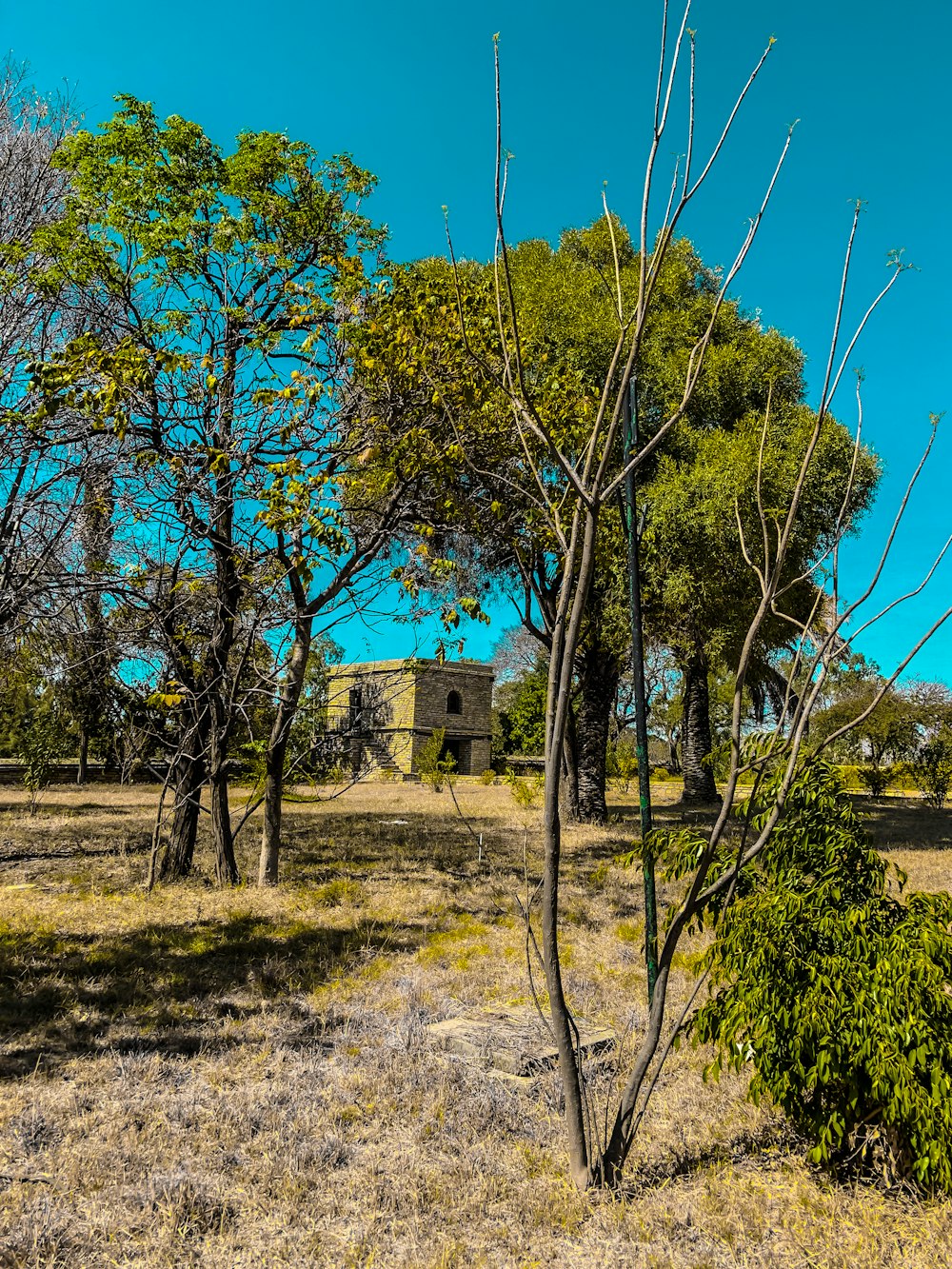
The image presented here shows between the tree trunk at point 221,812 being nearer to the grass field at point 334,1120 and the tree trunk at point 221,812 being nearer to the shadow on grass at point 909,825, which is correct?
the grass field at point 334,1120

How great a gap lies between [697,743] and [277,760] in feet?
48.1

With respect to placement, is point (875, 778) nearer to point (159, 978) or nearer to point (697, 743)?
point (697, 743)

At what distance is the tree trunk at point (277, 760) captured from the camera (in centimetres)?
934

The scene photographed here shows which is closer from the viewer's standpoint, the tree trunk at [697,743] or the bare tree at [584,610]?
the bare tree at [584,610]

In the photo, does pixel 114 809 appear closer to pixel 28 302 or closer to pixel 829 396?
pixel 28 302

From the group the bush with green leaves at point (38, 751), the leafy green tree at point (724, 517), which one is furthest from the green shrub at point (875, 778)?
the bush with green leaves at point (38, 751)

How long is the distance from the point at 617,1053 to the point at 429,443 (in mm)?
6302

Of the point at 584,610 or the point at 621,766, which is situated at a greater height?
the point at 584,610

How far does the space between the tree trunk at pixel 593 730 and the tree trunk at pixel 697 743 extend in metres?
5.56

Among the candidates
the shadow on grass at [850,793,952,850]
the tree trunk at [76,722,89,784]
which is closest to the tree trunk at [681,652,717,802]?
the shadow on grass at [850,793,952,850]

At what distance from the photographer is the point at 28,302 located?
362 inches

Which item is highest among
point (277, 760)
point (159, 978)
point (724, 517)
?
point (724, 517)

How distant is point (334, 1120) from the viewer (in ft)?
12.9

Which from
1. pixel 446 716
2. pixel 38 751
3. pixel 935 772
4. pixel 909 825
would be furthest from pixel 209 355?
pixel 446 716
